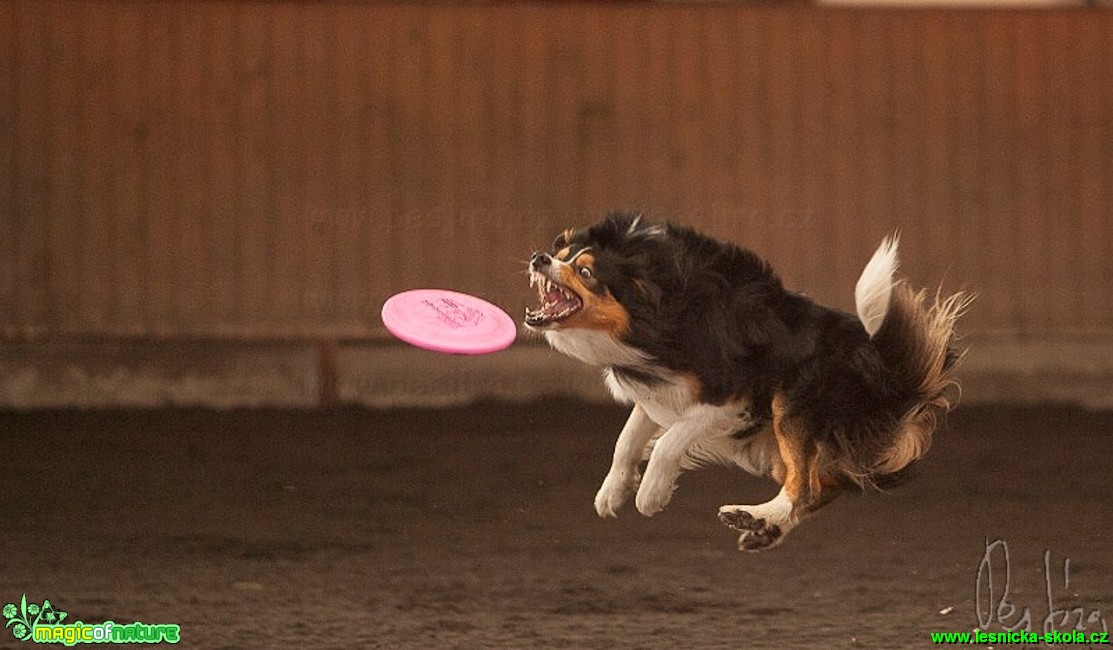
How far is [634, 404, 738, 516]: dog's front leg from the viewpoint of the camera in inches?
172

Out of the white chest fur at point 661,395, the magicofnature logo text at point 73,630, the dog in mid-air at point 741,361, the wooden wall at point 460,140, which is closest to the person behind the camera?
the dog in mid-air at point 741,361

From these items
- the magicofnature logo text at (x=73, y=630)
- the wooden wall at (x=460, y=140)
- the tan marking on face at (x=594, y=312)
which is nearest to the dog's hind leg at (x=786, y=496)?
the tan marking on face at (x=594, y=312)

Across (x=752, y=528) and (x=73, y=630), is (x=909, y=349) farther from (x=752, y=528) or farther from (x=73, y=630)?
(x=73, y=630)

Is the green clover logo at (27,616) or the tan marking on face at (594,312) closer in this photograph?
the tan marking on face at (594,312)

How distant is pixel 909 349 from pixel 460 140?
7.71 metres

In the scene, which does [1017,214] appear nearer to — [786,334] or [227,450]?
[227,450]

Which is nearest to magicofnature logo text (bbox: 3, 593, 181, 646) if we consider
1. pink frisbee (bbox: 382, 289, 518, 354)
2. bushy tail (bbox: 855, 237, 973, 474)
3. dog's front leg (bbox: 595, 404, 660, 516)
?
pink frisbee (bbox: 382, 289, 518, 354)

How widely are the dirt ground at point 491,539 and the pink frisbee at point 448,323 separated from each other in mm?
1782

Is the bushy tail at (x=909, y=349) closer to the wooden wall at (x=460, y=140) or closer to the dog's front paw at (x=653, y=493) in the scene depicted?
the dog's front paw at (x=653, y=493)

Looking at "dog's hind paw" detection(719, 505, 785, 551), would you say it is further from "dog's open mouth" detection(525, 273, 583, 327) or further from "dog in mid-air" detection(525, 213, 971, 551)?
"dog's open mouth" detection(525, 273, 583, 327)

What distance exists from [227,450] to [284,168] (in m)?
2.54

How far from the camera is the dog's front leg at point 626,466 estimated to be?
180 inches

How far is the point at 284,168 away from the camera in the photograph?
12.0 metres

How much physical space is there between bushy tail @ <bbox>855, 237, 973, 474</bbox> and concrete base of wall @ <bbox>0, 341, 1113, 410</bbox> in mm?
7097
